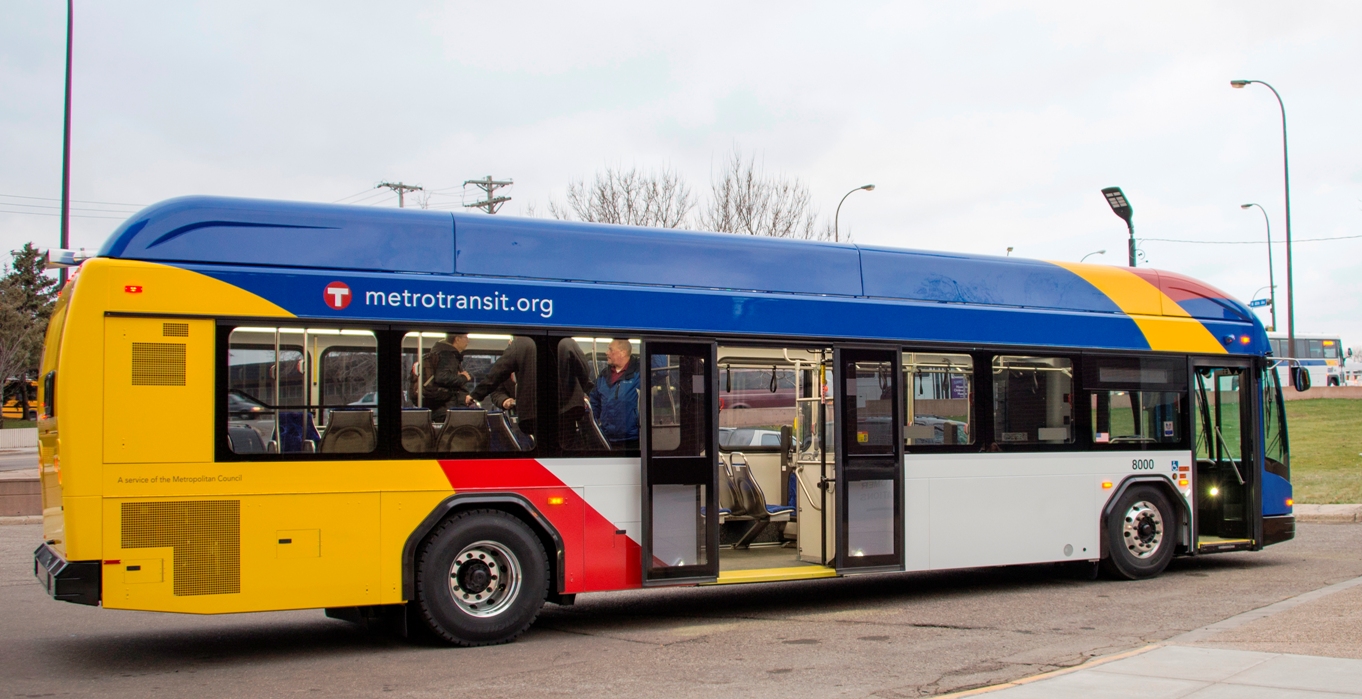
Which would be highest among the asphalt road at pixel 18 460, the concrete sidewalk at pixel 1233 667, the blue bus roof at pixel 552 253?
the blue bus roof at pixel 552 253

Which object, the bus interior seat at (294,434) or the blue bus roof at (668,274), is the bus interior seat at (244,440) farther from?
the blue bus roof at (668,274)

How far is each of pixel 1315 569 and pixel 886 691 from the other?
771 centimetres

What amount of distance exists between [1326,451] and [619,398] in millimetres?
25250

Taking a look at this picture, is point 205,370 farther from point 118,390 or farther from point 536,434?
point 536,434

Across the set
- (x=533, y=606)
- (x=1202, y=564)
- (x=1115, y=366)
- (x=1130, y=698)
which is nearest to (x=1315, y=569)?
(x=1202, y=564)

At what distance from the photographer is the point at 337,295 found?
796 centimetres

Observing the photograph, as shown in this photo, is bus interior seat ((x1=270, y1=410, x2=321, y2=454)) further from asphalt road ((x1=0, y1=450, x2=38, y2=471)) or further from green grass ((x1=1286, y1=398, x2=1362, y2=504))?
asphalt road ((x1=0, y1=450, x2=38, y2=471))

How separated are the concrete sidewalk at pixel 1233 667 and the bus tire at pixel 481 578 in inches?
131

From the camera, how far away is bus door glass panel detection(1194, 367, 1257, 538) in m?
12.1

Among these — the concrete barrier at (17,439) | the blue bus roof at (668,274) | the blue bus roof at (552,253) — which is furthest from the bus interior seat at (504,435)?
the concrete barrier at (17,439)

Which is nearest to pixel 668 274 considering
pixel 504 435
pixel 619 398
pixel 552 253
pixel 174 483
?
pixel 552 253

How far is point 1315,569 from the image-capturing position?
12.1 meters

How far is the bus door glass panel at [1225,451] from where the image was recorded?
475 inches

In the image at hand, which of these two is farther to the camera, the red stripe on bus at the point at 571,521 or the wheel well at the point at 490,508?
the red stripe on bus at the point at 571,521
